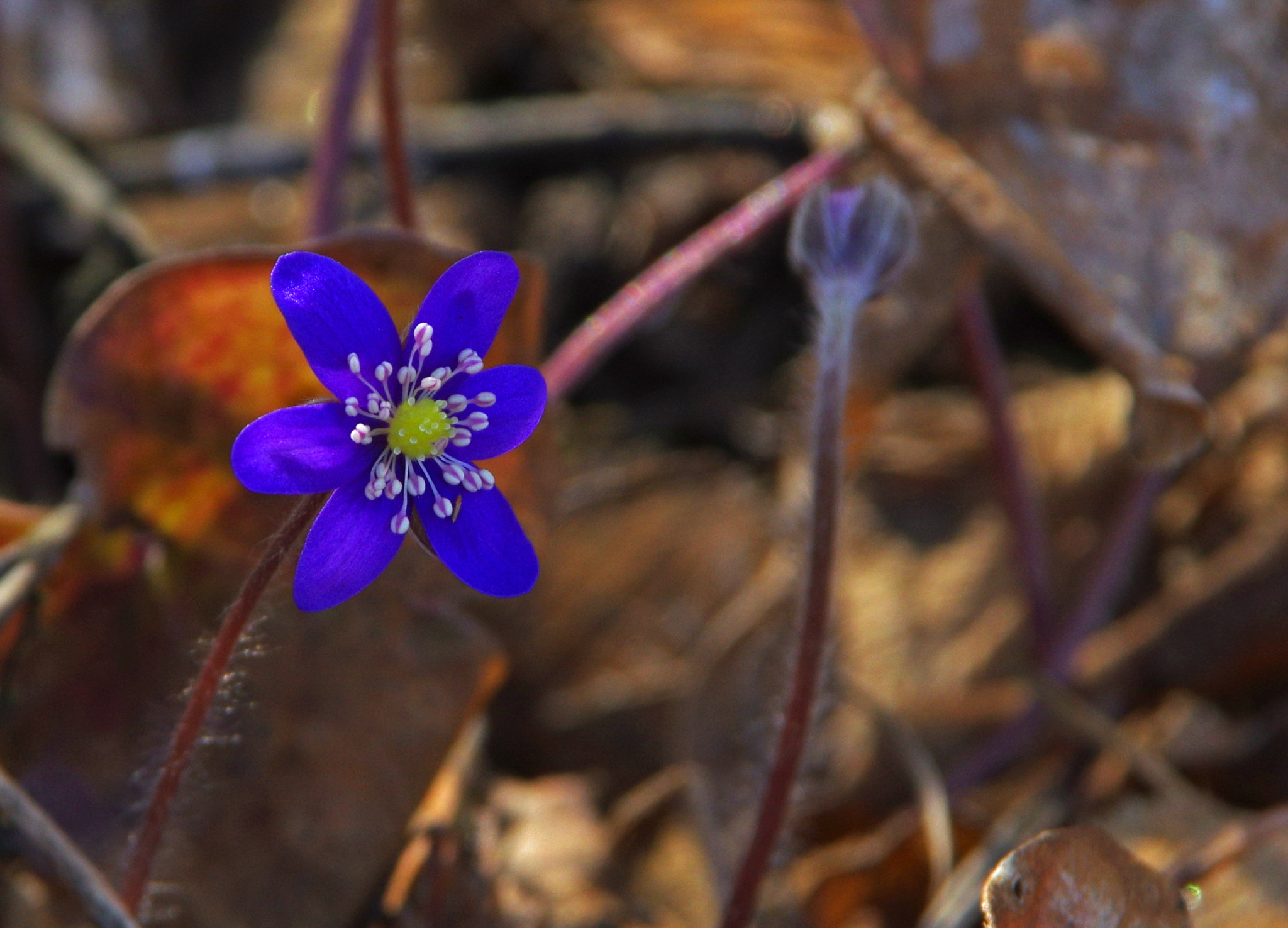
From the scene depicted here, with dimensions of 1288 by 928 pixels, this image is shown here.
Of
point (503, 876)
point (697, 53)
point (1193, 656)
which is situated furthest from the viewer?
point (697, 53)

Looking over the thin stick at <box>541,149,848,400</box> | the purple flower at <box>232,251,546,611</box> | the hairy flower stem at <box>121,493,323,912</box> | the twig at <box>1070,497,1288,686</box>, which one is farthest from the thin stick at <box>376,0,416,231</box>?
the twig at <box>1070,497,1288,686</box>

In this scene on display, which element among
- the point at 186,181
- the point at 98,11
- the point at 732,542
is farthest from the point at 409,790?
the point at 98,11

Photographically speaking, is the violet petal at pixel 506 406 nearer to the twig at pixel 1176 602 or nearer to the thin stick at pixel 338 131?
the thin stick at pixel 338 131

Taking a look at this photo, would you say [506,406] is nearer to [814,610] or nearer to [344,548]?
[344,548]

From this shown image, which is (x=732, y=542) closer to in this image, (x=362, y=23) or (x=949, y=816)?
(x=949, y=816)

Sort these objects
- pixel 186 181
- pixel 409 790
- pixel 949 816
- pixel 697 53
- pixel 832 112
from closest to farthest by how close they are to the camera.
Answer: pixel 409 790, pixel 949 816, pixel 832 112, pixel 186 181, pixel 697 53

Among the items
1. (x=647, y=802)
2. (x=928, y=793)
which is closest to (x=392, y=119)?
(x=647, y=802)

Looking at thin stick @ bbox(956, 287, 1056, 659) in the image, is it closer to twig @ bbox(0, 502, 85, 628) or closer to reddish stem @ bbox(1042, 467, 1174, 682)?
reddish stem @ bbox(1042, 467, 1174, 682)
